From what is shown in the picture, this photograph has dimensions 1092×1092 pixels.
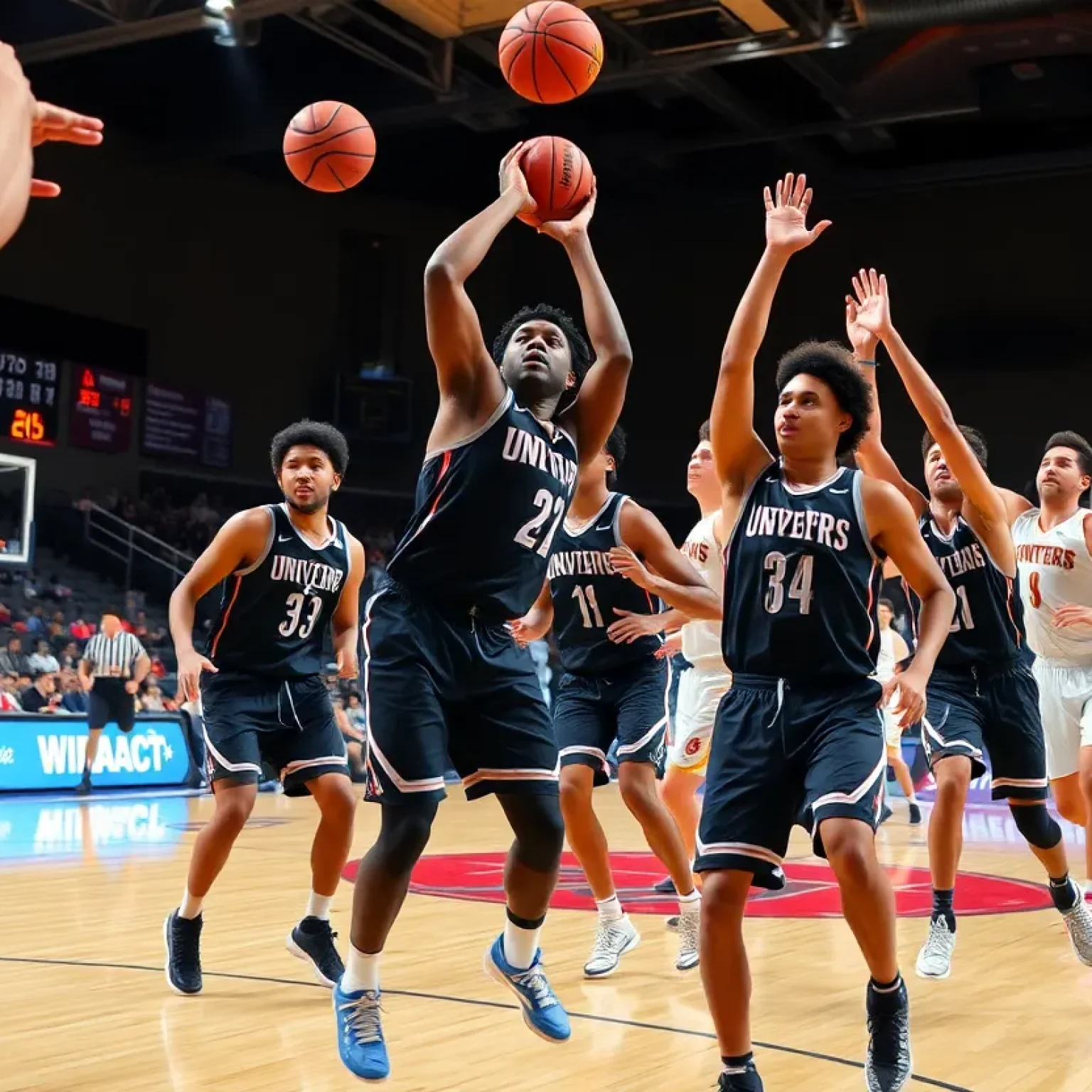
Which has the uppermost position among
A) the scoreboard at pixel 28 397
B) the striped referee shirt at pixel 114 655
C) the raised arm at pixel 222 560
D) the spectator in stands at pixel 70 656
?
the scoreboard at pixel 28 397

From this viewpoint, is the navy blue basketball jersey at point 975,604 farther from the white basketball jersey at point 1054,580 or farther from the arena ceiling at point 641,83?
the arena ceiling at point 641,83

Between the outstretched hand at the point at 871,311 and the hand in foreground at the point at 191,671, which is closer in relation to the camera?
the hand in foreground at the point at 191,671

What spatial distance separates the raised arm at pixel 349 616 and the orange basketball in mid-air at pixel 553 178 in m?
1.76

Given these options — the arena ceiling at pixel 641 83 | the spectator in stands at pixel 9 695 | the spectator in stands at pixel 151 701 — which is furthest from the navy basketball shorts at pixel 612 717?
the arena ceiling at pixel 641 83

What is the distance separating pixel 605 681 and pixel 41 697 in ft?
33.6

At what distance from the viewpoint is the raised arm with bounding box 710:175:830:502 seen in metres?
3.98

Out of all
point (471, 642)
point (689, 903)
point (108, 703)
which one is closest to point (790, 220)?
point (471, 642)

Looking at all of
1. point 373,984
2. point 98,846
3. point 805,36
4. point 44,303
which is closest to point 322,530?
point 373,984

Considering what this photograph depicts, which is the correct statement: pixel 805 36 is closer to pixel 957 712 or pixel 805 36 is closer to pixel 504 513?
pixel 957 712

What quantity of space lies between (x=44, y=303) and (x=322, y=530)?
53.4ft

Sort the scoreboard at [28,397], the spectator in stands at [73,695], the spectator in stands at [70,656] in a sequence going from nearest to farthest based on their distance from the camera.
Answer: the spectator in stands at [73,695], the spectator in stands at [70,656], the scoreboard at [28,397]

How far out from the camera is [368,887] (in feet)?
12.4

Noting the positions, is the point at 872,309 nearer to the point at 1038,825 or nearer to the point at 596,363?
the point at 596,363

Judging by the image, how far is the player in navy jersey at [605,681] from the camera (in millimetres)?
5715
